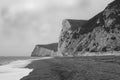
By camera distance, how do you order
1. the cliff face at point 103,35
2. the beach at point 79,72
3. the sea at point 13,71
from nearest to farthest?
the beach at point 79,72
the sea at point 13,71
the cliff face at point 103,35

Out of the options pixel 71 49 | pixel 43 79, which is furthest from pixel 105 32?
pixel 43 79

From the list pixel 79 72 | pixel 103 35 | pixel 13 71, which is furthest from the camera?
pixel 103 35

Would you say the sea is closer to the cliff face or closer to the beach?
the beach

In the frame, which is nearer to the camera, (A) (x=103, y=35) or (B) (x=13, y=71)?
(B) (x=13, y=71)

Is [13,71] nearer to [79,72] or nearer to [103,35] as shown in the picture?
[79,72]

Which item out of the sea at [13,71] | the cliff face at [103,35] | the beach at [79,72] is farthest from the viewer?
the cliff face at [103,35]

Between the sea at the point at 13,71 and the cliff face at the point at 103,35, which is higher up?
the cliff face at the point at 103,35

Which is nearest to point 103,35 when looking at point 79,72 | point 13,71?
point 13,71

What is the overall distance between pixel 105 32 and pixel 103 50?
922cm

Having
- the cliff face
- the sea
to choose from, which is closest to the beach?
the sea

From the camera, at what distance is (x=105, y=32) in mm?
98688

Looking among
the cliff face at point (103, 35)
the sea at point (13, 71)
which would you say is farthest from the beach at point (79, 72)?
the cliff face at point (103, 35)

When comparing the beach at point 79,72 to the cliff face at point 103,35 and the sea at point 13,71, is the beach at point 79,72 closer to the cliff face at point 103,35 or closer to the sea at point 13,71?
the sea at point 13,71

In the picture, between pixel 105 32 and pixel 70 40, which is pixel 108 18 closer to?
pixel 105 32
